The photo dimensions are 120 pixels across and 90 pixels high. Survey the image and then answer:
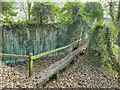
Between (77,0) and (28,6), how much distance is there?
58.4 inches

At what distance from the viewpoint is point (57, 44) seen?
21.1 feet

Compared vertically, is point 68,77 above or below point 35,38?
below

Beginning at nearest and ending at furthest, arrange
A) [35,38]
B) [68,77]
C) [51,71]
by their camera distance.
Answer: [51,71]
[68,77]
[35,38]

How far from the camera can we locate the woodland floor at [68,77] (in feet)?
12.0

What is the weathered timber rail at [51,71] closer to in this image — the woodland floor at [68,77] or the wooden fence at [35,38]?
the woodland floor at [68,77]

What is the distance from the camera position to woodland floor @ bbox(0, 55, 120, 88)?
3672 millimetres

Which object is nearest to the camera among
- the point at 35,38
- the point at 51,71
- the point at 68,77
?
the point at 51,71

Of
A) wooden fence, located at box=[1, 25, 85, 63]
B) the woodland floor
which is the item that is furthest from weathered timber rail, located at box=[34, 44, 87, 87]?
wooden fence, located at box=[1, 25, 85, 63]

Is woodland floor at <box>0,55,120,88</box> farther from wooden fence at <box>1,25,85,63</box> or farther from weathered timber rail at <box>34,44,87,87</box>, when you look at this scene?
wooden fence at <box>1,25,85,63</box>

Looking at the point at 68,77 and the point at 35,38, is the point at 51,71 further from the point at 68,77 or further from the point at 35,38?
the point at 35,38

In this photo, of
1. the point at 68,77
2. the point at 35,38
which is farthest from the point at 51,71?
the point at 35,38

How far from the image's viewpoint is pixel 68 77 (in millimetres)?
4469

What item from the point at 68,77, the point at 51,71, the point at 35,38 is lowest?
the point at 68,77

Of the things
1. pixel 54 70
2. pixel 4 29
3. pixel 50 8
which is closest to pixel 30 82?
pixel 54 70
